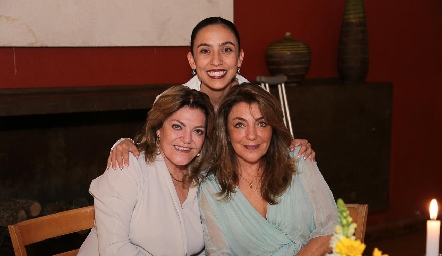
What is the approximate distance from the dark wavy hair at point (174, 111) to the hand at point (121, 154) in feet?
0.14

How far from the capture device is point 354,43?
4105 millimetres

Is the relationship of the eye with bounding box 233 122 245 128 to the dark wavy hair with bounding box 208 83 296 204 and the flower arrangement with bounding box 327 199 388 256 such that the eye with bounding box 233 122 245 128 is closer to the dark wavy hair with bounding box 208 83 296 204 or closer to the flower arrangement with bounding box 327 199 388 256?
the dark wavy hair with bounding box 208 83 296 204

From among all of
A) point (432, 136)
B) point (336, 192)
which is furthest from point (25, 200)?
point (432, 136)

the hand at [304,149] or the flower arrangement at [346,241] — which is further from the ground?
the hand at [304,149]

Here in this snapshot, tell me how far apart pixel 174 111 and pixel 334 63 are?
2.35m

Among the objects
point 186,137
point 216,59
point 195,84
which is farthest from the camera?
point 195,84

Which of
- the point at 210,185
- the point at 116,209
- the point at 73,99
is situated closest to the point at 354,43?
the point at 73,99

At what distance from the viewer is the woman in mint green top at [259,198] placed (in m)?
2.20

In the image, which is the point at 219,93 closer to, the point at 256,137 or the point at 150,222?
the point at 256,137

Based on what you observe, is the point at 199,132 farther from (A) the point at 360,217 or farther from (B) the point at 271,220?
(A) the point at 360,217

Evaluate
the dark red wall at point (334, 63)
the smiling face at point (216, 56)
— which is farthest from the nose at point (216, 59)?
the dark red wall at point (334, 63)

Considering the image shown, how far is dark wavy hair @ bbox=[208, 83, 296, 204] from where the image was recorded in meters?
2.22

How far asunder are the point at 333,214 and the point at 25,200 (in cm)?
150

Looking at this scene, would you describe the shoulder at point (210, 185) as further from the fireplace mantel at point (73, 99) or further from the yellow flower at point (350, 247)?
the yellow flower at point (350, 247)
